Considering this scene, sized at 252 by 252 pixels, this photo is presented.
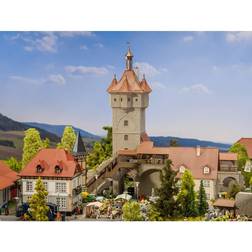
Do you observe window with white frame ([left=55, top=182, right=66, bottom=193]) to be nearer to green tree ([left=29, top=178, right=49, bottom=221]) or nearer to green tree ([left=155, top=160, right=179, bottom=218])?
green tree ([left=29, top=178, right=49, bottom=221])

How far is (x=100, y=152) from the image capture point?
8.30 m

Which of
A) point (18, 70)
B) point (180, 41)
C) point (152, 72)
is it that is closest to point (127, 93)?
point (152, 72)

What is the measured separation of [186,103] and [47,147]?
199 cm

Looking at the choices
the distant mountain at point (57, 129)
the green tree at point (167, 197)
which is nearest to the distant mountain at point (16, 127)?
the distant mountain at point (57, 129)

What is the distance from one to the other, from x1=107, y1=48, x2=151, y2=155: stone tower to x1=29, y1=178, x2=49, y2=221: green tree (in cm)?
111

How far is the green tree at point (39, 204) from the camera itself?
801 cm

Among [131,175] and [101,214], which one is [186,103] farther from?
[101,214]

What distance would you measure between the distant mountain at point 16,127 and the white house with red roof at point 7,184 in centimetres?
57

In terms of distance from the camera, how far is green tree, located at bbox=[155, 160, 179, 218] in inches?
313

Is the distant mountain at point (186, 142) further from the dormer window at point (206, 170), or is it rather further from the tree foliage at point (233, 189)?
the tree foliage at point (233, 189)

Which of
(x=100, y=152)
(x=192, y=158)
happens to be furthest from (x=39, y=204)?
(x=192, y=158)

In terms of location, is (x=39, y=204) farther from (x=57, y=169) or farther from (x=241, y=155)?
(x=241, y=155)

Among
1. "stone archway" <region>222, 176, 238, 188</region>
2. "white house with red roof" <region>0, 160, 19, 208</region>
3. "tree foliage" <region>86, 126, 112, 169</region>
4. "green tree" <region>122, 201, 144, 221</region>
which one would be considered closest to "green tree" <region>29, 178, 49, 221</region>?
"white house with red roof" <region>0, 160, 19, 208</region>

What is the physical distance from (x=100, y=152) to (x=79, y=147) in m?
0.30
